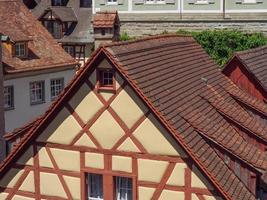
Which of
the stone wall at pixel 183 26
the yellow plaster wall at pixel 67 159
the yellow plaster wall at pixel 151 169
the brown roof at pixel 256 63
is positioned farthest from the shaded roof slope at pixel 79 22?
the yellow plaster wall at pixel 151 169

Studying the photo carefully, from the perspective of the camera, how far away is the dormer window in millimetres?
28375

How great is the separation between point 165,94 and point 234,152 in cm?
192

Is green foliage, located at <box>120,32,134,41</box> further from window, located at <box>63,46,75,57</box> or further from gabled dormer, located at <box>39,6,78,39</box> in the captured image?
gabled dormer, located at <box>39,6,78,39</box>

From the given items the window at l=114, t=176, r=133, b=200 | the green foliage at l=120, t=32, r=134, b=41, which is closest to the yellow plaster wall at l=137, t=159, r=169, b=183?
the window at l=114, t=176, r=133, b=200

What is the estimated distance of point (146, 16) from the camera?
36844 mm

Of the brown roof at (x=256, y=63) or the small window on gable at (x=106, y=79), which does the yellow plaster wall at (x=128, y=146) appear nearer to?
the small window on gable at (x=106, y=79)

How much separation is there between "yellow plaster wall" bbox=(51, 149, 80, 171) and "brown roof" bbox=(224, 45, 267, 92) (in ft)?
22.5

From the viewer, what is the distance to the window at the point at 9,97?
26.5m

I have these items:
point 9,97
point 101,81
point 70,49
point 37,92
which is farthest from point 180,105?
point 70,49

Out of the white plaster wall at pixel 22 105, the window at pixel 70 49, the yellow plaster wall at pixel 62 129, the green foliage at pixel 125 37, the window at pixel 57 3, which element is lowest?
the white plaster wall at pixel 22 105

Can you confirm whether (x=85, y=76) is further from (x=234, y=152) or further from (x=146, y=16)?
(x=146, y=16)

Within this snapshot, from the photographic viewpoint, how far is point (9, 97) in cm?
2670

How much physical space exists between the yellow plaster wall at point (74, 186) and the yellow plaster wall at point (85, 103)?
141 centimetres

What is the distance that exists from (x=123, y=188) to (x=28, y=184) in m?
2.42
